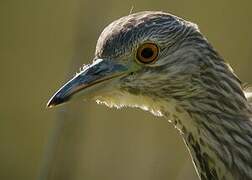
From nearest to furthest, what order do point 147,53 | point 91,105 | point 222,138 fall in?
point 147,53 → point 222,138 → point 91,105

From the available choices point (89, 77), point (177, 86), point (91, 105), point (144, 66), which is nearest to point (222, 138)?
point (177, 86)

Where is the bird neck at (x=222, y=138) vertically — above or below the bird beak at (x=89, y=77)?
below

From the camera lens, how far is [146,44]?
3555mm

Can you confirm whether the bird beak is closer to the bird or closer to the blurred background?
the bird

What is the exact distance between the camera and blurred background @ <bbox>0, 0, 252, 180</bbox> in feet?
19.7

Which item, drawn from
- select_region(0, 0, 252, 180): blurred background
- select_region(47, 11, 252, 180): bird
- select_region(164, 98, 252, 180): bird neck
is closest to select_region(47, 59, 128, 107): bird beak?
select_region(47, 11, 252, 180): bird

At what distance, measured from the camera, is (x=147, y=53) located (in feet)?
11.7

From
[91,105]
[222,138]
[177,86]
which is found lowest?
[222,138]

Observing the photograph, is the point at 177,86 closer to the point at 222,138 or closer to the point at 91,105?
the point at 222,138

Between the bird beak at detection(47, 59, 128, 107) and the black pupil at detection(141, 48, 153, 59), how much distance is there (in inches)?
3.5

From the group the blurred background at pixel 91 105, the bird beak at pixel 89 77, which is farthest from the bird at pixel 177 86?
the blurred background at pixel 91 105

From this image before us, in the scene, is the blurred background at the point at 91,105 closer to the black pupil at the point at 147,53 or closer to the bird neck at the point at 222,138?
the bird neck at the point at 222,138

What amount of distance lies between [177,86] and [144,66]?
157mm

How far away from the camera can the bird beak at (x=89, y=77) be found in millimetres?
3529
